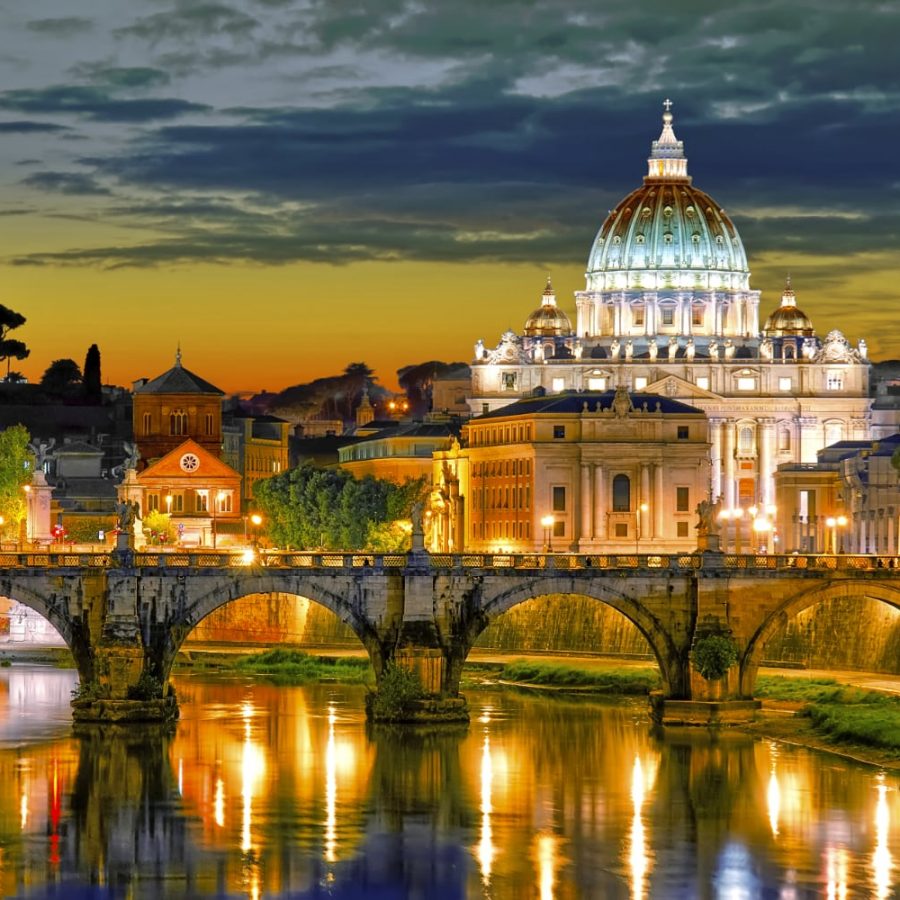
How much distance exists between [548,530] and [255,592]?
297ft

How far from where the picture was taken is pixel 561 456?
18975 cm

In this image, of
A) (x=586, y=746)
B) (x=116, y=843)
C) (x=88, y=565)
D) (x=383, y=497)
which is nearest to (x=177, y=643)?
(x=88, y=565)

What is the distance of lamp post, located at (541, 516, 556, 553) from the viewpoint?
18002 centimetres

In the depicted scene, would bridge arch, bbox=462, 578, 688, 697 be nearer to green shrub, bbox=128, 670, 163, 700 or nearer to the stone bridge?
the stone bridge

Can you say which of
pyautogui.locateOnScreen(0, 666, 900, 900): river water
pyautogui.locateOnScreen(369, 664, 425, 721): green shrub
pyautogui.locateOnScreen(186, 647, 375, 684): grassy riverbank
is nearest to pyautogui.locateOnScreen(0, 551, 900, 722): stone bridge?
pyautogui.locateOnScreen(369, 664, 425, 721): green shrub

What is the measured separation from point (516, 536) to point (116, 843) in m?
115

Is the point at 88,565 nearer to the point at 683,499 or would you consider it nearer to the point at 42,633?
the point at 42,633

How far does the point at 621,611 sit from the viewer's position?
95.9m

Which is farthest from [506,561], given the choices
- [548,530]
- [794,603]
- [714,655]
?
[548,530]

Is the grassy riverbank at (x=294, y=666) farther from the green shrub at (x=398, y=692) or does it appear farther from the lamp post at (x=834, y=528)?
the lamp post at (x=834, y=528)

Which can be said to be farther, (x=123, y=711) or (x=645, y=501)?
(x=645, y=501)

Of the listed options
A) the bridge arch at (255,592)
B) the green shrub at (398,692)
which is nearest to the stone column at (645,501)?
the bridge arch at (255,592)

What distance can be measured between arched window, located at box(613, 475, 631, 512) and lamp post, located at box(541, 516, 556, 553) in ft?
15.2

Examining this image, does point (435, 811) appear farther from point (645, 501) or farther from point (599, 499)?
point (599, 499)
